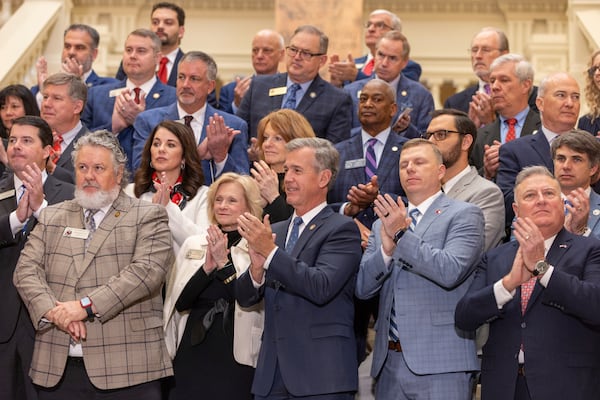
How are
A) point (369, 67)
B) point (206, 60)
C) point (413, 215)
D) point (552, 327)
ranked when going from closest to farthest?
point (552, 327), point (413, 215), point (206, 60), point (369, 67)

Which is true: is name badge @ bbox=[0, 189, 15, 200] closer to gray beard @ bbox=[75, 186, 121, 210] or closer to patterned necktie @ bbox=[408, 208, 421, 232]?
gray beard @ bbox=[75, 186, 121, 210]

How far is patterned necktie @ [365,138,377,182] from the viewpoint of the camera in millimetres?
6281

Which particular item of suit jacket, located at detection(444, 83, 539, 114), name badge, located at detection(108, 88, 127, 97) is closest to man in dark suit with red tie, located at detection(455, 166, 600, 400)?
suit jacket, located at detection(444, 83, 539, 114)

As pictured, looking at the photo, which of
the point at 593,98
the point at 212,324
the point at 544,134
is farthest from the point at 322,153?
the point at 593,98

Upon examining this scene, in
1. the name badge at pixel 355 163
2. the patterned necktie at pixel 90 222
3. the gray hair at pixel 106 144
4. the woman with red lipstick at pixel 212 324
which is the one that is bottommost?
the woman with red lipstick at pixel 212 324

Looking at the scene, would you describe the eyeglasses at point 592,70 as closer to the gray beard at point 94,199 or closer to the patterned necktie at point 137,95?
the patterned necktie at point 137,95

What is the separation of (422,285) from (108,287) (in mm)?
1348

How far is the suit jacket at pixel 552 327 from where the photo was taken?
15.3 feet

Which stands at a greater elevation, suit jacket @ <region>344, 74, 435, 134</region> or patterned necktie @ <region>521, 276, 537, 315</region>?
suit jacket @ <region>344, 74, 435, 134</region>

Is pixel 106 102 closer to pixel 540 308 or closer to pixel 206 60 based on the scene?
pixel 206 60

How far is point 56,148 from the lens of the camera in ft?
21.6

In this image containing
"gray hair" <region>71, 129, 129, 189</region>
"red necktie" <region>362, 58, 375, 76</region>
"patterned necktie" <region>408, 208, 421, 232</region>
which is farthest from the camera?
"red necktie" <region>362, 58, 375, 76</region>

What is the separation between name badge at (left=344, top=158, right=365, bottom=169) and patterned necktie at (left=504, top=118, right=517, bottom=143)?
92 cm

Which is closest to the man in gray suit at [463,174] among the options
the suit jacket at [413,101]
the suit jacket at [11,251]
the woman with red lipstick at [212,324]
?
the woman with red lipstick at [212,324]
